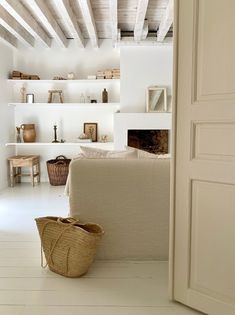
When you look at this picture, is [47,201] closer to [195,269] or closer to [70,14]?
[70,14]

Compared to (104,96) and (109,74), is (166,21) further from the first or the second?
(104,96)

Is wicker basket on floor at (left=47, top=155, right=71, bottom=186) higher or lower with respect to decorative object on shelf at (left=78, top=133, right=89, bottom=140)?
lower

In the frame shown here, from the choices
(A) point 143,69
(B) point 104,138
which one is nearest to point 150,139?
(B) point 104,138

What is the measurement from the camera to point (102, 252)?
2.82m

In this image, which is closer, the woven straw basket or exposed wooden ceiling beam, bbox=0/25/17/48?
the woven straw basket

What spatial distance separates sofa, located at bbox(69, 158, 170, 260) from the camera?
8.89 ft

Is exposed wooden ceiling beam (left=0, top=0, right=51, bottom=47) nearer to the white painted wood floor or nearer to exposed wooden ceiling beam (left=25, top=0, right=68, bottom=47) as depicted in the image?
exposed wooden ceiling beam (left=25, top=0, right=68, bottom=47)

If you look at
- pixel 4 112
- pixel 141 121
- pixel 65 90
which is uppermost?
pixel 65 90

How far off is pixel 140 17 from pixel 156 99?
70.1 inches

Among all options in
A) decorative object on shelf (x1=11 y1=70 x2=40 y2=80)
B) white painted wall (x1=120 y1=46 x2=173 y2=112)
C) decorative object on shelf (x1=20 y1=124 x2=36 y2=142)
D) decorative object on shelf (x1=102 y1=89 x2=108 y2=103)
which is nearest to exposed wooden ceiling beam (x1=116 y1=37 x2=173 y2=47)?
white painted wall (x1=120 y1=46 x2=173 y2=112)

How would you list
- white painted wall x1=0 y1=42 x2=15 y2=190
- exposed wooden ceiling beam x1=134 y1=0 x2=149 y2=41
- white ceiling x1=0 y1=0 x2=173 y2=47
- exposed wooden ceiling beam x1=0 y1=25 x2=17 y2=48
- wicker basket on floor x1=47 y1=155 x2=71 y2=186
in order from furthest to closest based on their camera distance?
1. wicker basket on floor x1=47 y1=155 x2=71 y2=186
2. white painted wall x1=0 y1=42 x2=15 y2=190
3. exposed wooden ceiling beam x1=0 y1=25 x2=17 y2=48
4. white ceiling x1=0 y1=0 x2=173 y2=47
5. exposed wooden ceiling beam x1=134 y1=0 x2=149 y2=41

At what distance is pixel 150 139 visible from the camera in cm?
613

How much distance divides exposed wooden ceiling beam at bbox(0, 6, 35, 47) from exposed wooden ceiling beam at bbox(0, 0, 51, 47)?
0.57ft

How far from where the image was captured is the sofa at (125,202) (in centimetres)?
271
